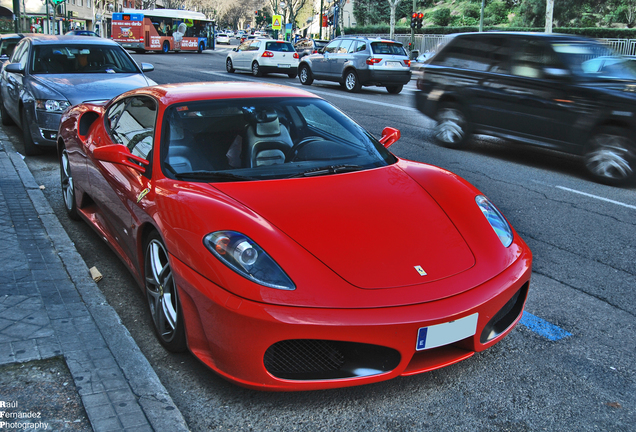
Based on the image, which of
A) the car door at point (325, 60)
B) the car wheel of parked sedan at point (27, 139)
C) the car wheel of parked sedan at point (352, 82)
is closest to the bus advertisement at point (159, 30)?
the car door at point (325, 60)

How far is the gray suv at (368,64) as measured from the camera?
57.5 ft

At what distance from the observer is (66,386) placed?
2590 millimetres

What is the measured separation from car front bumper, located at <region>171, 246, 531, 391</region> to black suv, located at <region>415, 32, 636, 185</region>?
17.9ft

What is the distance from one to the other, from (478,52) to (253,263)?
24.5 ft

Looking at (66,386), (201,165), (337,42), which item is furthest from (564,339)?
(337,42)

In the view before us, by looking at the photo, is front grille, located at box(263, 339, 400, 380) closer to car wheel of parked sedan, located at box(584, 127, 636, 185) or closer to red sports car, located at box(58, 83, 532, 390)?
red sports car, located at box(58, 83, 532, 390)

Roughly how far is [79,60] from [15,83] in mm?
977

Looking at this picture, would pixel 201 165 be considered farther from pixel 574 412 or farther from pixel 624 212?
pixel 624 212

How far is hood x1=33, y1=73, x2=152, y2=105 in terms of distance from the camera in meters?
7.28

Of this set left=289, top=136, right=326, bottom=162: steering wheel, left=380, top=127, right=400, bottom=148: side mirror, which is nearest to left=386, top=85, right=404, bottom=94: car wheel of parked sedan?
left=380, top=127, right=400, bottom=148: side mirror

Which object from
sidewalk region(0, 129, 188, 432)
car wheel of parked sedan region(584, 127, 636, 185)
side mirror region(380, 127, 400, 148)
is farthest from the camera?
car wheel of parked sedan region(584, 127, 636, 185)

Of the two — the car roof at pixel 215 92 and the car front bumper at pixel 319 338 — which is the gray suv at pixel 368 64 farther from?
the car front bumper at pixel 319 338

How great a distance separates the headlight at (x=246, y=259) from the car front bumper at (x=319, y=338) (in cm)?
11

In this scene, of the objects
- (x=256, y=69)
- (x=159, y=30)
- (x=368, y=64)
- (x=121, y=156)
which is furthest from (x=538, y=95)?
(x=159, y=30)
